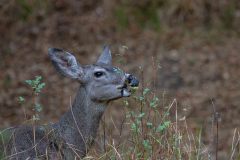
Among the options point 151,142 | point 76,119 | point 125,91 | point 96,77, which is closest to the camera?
point 151,142

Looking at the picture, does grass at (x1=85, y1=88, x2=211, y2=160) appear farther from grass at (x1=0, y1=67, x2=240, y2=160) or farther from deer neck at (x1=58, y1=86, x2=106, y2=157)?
deer neck at (x1=58, y1=86, x2=106, y2=157)

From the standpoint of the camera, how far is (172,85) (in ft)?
42.7

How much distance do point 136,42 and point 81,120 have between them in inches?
256

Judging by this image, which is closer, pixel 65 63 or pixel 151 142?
pixel 151 142

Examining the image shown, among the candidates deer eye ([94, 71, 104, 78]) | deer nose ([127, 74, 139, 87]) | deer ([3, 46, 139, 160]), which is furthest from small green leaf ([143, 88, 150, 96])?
deer eye ([94, 71, 104, 78])

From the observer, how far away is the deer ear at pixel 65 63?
7.85 m

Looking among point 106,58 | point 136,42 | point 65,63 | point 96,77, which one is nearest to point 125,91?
point 96,77

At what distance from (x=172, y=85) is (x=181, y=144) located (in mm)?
6185

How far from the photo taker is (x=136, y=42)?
1405cm

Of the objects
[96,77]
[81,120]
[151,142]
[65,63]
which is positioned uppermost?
[65,63]

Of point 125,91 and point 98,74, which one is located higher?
point 98,74

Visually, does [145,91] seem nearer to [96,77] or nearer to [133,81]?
[133,81]

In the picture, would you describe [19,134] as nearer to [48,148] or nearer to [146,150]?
[48,148]

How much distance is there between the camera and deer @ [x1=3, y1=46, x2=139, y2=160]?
23.3 feet
